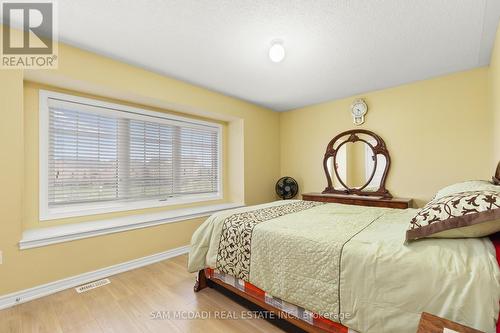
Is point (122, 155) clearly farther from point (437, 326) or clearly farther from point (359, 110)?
point (359, 110)

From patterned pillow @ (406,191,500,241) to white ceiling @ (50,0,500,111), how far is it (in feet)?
4.58

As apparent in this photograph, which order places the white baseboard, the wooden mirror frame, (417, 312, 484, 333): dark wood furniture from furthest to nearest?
the wooden mirror frame < the white baseboard < (417, 312, 484, 333): dark wood furniture

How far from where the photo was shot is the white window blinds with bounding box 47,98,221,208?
2422 mm

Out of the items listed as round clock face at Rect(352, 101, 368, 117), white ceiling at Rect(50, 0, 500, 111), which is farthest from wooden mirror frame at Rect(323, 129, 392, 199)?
white ceiling at Rect(50, 0, 500, 111)

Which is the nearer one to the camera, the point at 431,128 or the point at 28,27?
the point at 28,27

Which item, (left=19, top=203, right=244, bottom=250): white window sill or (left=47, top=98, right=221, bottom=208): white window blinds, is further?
(left=47, top=98, right=221, bottom=208): white window blinds

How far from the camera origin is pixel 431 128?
287 centimetres

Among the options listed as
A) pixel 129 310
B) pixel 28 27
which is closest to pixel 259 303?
pixel 129 310

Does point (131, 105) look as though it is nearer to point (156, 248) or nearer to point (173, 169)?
point (173, 169)

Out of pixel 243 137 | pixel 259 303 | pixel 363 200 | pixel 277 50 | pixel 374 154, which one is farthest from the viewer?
pixel 243 137

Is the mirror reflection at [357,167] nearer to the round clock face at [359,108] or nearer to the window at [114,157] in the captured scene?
the round clock face at [359,108]

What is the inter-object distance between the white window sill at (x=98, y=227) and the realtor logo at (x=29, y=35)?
1.46 meters

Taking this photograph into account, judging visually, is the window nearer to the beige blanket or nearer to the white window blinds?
the white window blinds

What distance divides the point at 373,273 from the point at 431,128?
2.61 m
